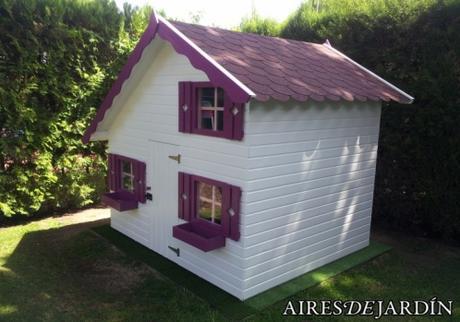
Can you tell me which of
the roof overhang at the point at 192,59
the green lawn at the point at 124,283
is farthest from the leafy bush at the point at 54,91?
the roof overhang at the point at 192,59

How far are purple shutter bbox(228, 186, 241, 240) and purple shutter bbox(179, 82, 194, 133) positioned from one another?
44.7 inches

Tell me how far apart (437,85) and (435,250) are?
2.79 m

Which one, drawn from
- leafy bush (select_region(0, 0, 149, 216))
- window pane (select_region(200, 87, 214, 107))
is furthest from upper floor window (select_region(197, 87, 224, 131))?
leafy bush (select_region(0, 0, 149, 216))

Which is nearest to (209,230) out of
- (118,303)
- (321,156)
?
(118,303)

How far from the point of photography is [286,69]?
5.26 meters

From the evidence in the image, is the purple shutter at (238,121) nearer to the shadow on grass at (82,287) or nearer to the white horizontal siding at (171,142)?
the white horizontal siding at (171,142)

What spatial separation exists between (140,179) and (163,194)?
0.67m

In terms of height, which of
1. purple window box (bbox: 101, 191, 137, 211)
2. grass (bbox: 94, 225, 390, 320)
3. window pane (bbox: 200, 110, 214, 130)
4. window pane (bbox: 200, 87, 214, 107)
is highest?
window pane (bbox: 200, 87, 214, 107)

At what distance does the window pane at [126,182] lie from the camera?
273 inches

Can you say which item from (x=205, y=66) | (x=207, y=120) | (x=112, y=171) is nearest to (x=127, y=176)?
(x=112, y=171)

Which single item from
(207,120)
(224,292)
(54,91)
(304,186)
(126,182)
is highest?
(54,91)

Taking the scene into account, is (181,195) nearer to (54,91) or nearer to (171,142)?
(171,142)

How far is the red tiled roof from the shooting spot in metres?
4.57

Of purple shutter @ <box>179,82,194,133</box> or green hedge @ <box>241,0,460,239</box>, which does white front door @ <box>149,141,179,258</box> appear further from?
green hedge @ <box>241,0,460,239</box>
